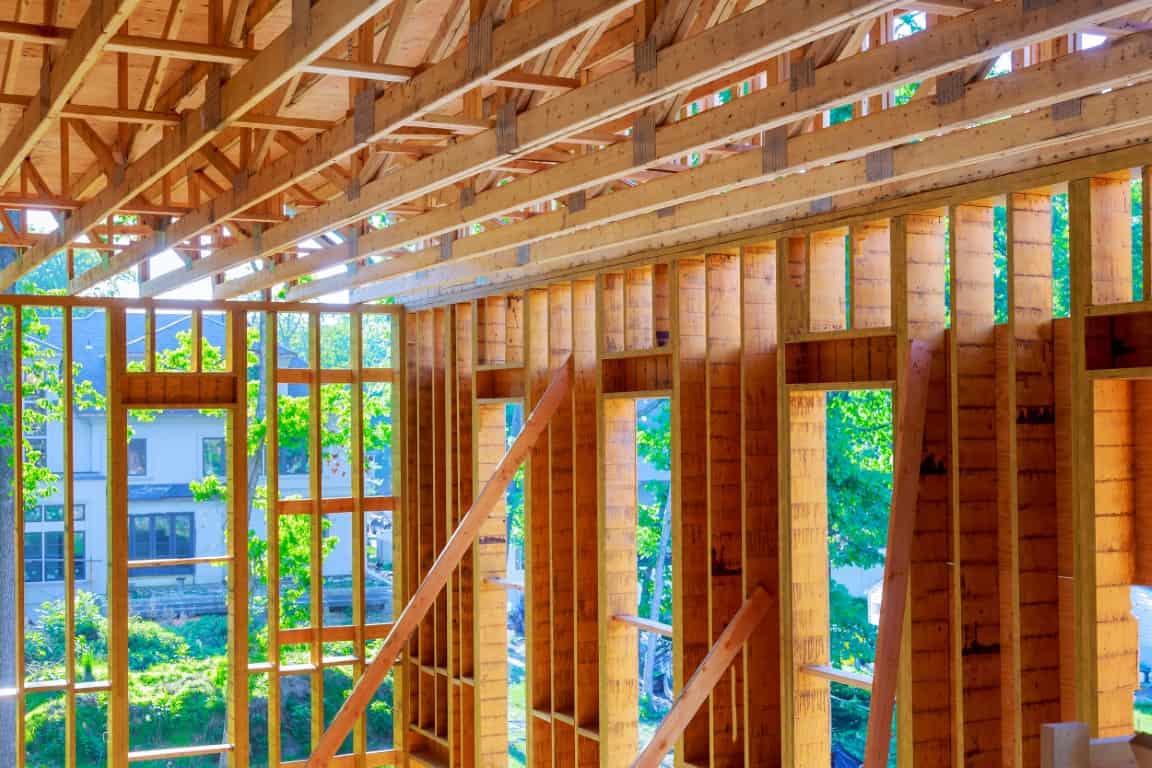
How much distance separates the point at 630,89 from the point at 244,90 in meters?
1.66

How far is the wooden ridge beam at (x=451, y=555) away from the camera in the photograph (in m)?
9.48

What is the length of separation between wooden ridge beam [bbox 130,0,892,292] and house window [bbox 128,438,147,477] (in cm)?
2110

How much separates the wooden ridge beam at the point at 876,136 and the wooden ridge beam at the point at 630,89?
76 centimetres

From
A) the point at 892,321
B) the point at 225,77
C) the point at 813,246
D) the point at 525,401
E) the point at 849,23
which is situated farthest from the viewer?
the point at 525,401

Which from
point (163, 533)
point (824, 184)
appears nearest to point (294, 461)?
point (163, 533)

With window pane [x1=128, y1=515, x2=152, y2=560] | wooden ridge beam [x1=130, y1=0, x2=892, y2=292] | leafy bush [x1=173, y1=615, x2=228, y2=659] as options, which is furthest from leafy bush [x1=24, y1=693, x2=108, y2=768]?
wooden ridge beam [x1=130, y1=0, x2=892, y2=292]

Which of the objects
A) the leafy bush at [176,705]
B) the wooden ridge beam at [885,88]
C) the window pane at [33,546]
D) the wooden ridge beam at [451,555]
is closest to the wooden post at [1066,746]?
the wooden ridge beam at [885,88]

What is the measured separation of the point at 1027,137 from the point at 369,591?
80.2 feet

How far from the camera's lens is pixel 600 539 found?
9.44 metres

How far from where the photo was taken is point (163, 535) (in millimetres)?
27141

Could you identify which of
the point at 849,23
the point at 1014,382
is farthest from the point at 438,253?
the point at 849,23

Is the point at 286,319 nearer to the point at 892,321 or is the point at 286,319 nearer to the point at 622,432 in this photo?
the point at 622,432

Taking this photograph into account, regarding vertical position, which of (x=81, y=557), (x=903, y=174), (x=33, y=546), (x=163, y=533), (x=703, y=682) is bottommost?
(x=81, y=557)

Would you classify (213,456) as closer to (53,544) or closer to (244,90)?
(53,544)
